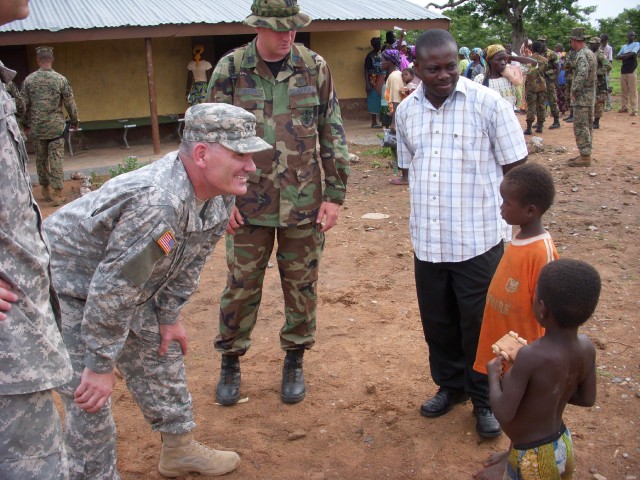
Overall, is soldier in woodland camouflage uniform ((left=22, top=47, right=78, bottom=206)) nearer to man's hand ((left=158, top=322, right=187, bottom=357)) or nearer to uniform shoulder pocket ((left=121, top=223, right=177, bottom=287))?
man's hand ((left=158, top=322, right=187, bottom=357))

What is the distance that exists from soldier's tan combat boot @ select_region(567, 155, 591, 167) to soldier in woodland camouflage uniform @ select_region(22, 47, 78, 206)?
291 inches

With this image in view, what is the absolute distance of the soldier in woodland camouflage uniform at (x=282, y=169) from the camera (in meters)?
3.73

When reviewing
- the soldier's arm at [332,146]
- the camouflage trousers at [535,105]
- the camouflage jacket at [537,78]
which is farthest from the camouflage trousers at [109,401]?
the camouflage trousers at [535,105]

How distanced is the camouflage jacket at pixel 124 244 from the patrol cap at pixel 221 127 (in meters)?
0.16

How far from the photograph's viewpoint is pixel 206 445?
3631 millimetres

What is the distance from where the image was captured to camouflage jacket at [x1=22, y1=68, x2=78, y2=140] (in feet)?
30.3

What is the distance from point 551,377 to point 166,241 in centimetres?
146

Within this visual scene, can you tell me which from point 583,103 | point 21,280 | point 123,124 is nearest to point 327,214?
point 21,280

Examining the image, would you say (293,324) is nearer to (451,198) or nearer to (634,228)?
(451,198)

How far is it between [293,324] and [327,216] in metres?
0.67

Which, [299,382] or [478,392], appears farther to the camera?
[299,382]

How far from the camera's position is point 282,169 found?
3773 mm

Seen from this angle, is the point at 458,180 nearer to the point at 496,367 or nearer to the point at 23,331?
the point at 496,367

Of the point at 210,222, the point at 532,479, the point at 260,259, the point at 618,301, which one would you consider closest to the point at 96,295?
the point at 210,222
